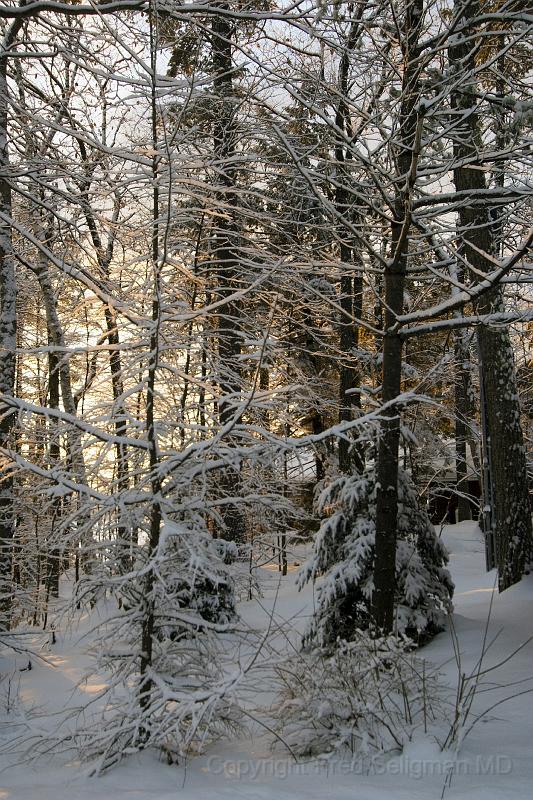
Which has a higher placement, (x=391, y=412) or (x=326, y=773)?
(x=391, y=412)

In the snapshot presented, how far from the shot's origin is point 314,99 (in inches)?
273

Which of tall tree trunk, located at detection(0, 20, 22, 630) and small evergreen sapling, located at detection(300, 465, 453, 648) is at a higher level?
tall tree trunk, located at detection(0, 20, 22, 630)

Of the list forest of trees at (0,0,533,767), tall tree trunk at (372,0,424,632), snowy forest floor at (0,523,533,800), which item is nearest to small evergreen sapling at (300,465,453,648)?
forest of trees at (0,0,533,767)

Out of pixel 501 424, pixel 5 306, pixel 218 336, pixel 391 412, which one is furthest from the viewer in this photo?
pixel 501 424

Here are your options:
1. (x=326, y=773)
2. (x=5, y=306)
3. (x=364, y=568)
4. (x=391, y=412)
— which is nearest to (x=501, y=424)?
(x=364, y=568)

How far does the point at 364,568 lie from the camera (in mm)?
6938

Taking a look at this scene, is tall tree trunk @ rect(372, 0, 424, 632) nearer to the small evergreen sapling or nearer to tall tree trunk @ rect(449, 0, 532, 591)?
the small evergreen sapling

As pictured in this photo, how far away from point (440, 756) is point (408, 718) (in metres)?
0.45

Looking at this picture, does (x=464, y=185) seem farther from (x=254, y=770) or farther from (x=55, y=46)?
(x=254, y=770)

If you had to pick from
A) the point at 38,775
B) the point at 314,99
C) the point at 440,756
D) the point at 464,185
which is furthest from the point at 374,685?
the point at 464,185

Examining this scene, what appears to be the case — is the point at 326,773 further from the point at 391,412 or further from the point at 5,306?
the point at 5,306

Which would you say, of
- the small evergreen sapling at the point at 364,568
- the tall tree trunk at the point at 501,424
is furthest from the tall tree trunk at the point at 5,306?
the tall tree trunk at the point at 501,424

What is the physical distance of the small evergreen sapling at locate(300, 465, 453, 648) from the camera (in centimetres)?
695

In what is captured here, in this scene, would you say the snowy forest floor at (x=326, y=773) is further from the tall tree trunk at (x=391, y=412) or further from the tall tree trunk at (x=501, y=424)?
the tall tree trunk at (x=501, y=424)
